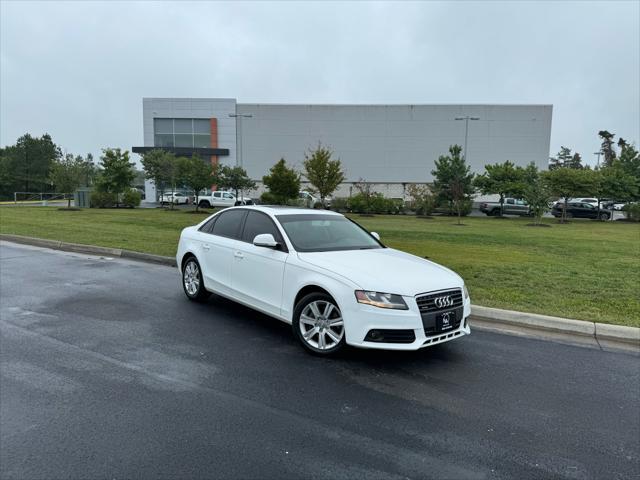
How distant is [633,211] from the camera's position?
107 feet

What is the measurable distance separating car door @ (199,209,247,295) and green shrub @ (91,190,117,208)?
105 feet

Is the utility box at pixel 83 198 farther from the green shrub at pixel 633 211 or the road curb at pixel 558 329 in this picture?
the green shrub at pixel 633 211

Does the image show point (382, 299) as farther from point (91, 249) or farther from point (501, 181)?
point (501, 181)

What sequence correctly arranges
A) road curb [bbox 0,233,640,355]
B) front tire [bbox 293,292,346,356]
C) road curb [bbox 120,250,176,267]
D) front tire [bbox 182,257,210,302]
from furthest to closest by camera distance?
road curb [bbox 120,250,176,267] → front tire [bbox 182,257,210,302] → road curb [bbox 0,233,640,355] → front tire [bbox 293,292,346,356]

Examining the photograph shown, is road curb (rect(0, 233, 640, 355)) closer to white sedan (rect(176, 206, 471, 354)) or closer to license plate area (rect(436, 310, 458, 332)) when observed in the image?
white sedan (rect(176, 206, 471, 354))

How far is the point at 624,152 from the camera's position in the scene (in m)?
38.2

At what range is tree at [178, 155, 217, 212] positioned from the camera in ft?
101

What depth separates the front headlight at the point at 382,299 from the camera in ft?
13.5

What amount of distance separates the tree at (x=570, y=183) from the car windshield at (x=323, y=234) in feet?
98.2

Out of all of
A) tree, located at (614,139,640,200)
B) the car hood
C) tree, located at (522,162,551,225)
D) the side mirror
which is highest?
tree, located at (614,139,640,200)

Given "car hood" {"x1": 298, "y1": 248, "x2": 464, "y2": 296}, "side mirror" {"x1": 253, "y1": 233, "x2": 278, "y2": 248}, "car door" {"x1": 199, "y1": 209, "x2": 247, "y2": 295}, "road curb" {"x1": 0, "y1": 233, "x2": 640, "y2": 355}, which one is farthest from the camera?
"car door" {"x1": 199, "y1": 209, "x2": 247, "y2": 295}

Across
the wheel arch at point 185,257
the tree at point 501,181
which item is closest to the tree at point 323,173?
the tree at point 501,181

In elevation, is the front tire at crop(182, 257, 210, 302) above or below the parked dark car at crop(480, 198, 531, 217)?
below

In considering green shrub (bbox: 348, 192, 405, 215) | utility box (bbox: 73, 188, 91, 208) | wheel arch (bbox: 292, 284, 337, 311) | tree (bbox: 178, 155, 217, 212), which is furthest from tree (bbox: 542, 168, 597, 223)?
utility box (bbox: 73, 188, 91, 208)
